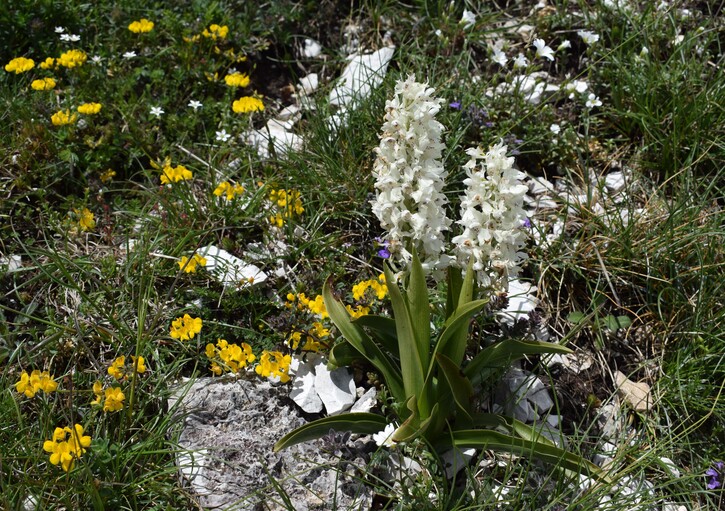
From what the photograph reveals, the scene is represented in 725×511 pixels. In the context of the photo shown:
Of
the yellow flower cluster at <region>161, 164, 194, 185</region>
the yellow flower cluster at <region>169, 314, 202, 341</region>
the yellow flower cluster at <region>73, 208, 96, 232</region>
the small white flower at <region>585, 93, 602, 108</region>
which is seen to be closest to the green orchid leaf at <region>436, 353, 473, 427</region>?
the yellow flower cluster at <region>169, 314, 202, 341</region>

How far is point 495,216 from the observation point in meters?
2.05

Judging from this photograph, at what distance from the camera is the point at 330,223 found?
10.8 feet

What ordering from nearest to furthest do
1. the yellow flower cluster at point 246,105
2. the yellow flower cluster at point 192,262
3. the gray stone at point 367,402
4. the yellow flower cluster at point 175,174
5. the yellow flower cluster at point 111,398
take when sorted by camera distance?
the yellow flower cluster at point 111,398 → the gray stone at point 367,402 → the yellow flower cluster at point 192,262 → the yellow flower cluster at point 175,174 → the yellow flower cluster at point 246,105

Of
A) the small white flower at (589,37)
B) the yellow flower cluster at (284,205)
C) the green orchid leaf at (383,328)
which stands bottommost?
the green orchid leaf at (383,328)

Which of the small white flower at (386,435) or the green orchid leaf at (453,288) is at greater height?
the green orchid leaf at (453,288)

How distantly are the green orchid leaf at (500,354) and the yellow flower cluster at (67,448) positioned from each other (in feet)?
4.11

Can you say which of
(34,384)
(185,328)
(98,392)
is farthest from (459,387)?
(34,384)

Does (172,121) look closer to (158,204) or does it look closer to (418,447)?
(158,204)

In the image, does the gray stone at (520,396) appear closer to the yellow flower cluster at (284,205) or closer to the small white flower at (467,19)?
the yellow flower cluster at (284,205)

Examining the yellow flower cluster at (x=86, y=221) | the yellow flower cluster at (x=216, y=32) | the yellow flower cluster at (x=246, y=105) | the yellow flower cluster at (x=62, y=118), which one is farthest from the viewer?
the yellow flower cluster at (x=216, y=32)

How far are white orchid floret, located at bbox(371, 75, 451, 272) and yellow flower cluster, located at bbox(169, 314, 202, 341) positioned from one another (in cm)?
92

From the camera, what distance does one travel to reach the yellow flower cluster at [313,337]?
2684 millimetres

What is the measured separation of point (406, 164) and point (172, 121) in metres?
1.97

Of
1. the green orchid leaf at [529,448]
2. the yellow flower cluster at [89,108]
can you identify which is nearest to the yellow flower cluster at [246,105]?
the yellow flower cluster at [89,108]
